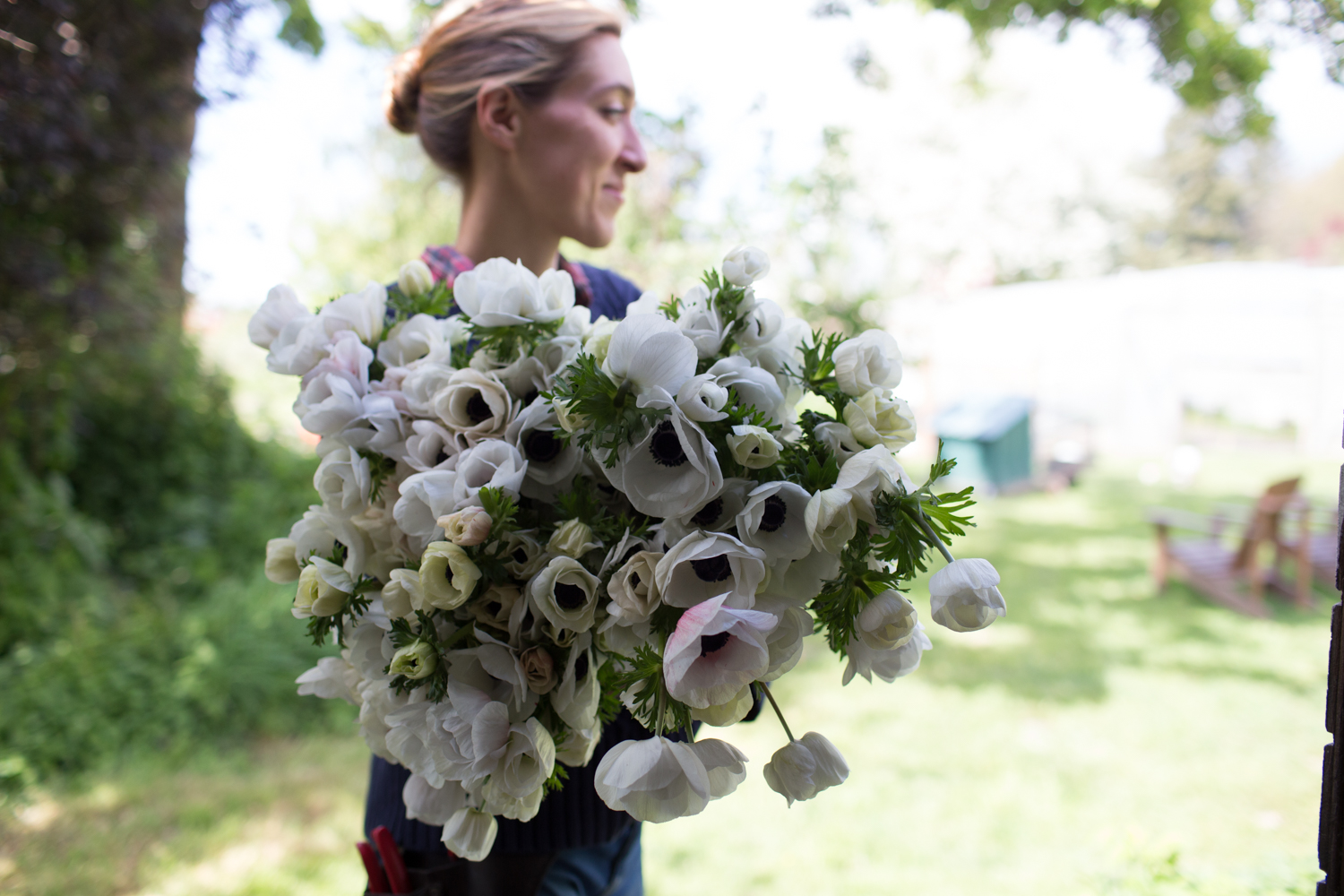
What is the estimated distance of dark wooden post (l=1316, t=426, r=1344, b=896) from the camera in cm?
78

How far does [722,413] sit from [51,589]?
15.7 ft

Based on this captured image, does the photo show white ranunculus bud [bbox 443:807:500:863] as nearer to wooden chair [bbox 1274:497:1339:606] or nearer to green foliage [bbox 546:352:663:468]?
green foliage [bbox 546:352:663:468]

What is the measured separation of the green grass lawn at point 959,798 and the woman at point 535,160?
6.30 ft

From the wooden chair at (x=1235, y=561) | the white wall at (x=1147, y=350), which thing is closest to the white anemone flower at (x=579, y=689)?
the wooden chair at (x=1235, y=561)

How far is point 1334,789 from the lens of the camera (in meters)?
0.79

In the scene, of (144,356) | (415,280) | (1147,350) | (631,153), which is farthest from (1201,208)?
(415,280)

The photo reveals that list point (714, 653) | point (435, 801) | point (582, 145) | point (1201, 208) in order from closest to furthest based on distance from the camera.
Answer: point (714, 653) < point (435, 801) < point (582, 145) < point (1201, 208)

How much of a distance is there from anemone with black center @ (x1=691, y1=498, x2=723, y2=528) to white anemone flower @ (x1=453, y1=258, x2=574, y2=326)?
29 cm

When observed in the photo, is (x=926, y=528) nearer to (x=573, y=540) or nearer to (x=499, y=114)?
(x=573, y=540)

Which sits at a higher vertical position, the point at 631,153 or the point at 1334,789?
the point at 631,153

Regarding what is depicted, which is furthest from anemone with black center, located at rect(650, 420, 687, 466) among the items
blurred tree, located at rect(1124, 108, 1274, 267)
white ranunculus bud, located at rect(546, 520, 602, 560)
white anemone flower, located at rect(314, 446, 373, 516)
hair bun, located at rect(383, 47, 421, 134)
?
blurred tree, located at rect(1124, 108, 1274, 267)

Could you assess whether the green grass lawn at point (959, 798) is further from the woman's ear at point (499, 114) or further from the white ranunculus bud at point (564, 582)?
the woman's ear at point (499, 114)

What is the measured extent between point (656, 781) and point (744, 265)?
0.53 m

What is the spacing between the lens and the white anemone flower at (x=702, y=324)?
0.87 meters
